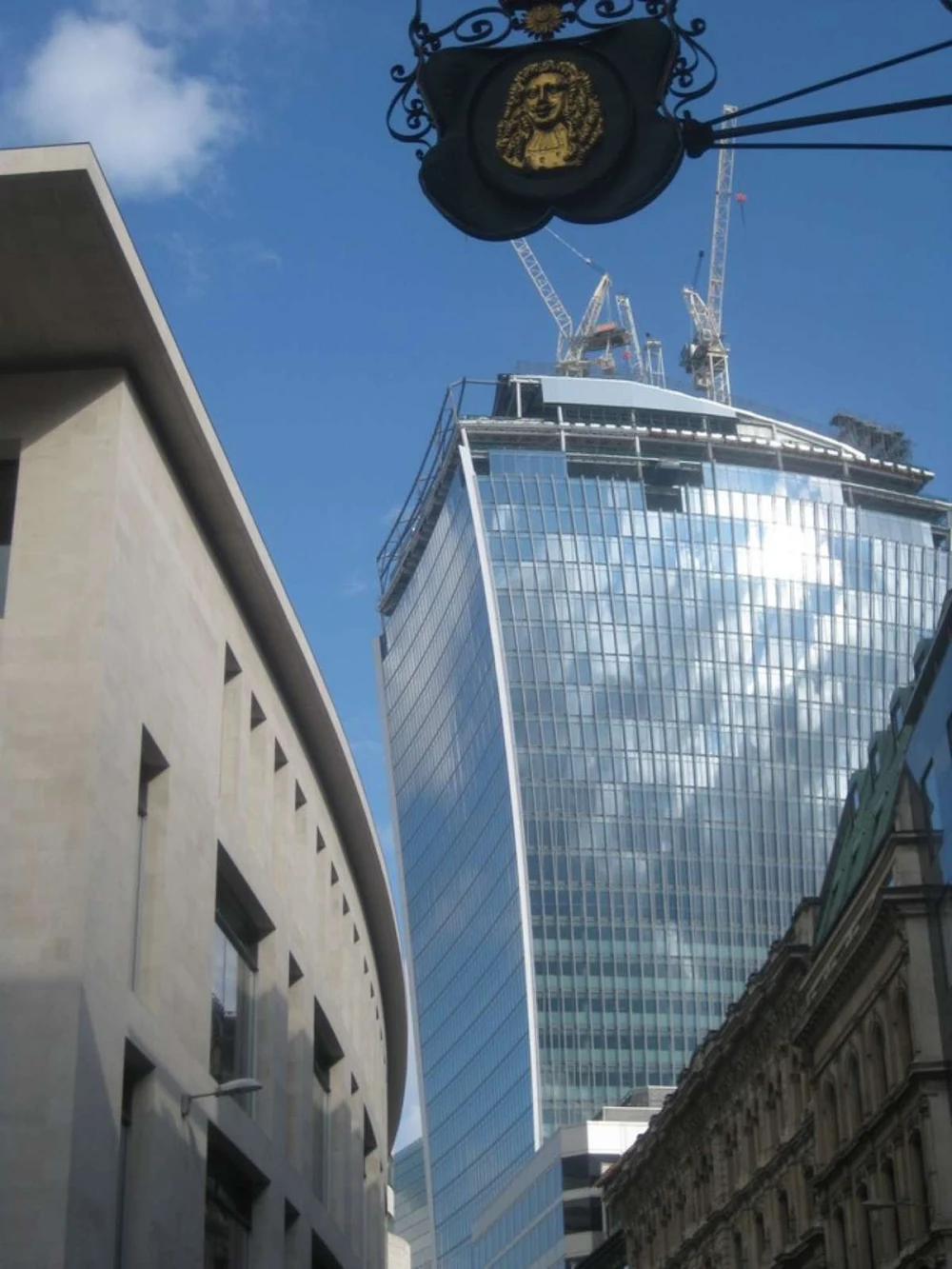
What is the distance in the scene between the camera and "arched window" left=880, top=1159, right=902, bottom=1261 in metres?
54.3

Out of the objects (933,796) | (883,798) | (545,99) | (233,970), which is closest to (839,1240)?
(883,798)

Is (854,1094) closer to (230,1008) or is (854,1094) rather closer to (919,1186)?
(919,1186)

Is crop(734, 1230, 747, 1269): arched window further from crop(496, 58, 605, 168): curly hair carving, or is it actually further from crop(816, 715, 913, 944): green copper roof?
crop(496, 58, 605, 168): curly hair carving

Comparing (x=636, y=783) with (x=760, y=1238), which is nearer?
(x=760, y=1238)

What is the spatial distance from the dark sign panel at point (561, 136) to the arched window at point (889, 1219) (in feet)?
153

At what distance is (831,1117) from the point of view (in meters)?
62.2

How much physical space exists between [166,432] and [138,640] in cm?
536

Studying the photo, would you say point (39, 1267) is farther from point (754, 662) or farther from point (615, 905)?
point (754, 662)

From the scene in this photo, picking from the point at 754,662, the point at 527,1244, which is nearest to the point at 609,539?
the point at 754,662

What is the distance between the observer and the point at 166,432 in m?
39.2

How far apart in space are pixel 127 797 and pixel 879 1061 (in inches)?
1218

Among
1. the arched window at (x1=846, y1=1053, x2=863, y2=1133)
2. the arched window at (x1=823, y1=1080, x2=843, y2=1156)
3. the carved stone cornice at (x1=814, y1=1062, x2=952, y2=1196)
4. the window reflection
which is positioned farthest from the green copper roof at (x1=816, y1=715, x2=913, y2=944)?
the window reflection

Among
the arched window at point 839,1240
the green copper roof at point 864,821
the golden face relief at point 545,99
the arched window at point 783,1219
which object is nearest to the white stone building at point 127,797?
the arched window at point 839,1240

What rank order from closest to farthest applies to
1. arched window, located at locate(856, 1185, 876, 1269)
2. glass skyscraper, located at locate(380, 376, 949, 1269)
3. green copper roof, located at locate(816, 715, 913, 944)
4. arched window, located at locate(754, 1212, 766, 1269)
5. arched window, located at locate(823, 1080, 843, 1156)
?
arched window, located at locate(856, 1185, 876, 1269) < green copper roof, located at locate(816, 715, 913, 944) < arched window, located at locate(823, 1080, 843, 1156) < arched window, located at locate(754, 1212, 766, 1269) < glass skyscraper, located at locate(380, 376, 949, 1269)
